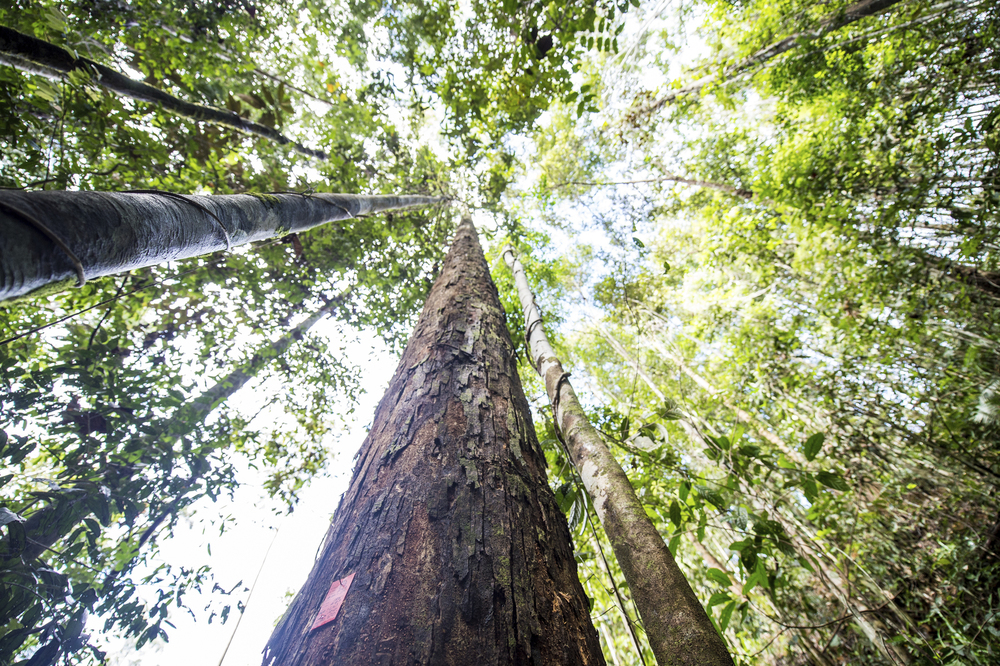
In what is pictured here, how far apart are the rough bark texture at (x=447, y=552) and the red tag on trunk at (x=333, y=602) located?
15 mm

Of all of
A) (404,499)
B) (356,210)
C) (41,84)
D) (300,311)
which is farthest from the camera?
(300,311)

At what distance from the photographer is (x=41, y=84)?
71.9 inches

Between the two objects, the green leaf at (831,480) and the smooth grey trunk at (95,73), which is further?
the smooth grey trunk at (95,73)

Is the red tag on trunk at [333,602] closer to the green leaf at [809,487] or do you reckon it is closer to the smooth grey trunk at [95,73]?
the green leaf at [809,487]

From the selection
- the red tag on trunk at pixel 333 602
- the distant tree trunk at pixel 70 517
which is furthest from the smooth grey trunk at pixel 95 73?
the red tag on trunk at pixel 333 602

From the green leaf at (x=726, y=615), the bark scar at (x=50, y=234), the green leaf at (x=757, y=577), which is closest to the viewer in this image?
the bark scar at (x=50, y=234)

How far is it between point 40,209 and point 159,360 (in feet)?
10.7

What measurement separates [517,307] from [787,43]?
6.93m

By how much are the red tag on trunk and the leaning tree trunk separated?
86cm

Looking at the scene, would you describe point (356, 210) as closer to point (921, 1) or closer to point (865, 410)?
point (865, 410)

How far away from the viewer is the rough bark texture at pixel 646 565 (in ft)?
2.39

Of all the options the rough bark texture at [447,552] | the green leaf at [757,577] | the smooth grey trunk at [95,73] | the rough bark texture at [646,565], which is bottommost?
the green leaf at [757,577]

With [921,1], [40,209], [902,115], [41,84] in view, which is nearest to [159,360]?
[41,84]

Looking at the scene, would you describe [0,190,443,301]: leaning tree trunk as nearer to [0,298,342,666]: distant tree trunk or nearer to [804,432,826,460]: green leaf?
[0,298,342,666]: distant tree trunk
